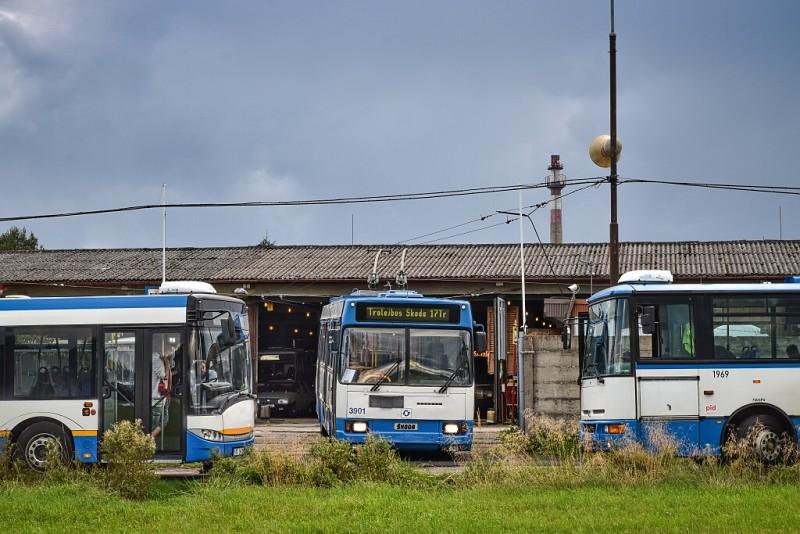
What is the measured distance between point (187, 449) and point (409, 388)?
4402 mm

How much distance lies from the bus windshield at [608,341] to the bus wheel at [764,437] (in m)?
2.03

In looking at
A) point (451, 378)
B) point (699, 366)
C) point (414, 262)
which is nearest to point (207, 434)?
point (451, 378)

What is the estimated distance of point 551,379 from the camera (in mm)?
25484

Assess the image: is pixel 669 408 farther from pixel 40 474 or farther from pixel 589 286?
pixel 589 286

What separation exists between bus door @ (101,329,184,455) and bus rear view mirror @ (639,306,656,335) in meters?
7.35

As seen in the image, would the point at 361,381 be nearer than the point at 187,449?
No

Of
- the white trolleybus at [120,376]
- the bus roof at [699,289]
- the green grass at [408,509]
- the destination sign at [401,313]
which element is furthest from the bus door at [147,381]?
the bus roof at [699,289]

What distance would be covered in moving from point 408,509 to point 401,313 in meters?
8.16

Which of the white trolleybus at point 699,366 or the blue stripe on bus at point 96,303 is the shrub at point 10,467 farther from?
the white trolleybus at point 699,366

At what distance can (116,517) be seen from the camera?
12.8m

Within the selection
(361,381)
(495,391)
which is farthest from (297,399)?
(361,381)

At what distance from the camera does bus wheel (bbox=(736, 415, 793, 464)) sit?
1786 cm

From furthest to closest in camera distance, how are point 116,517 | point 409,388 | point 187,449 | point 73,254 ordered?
point 73,254, point 409,388, point 187,449, point 116,517

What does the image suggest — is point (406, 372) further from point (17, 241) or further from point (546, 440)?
point (17, 241)
